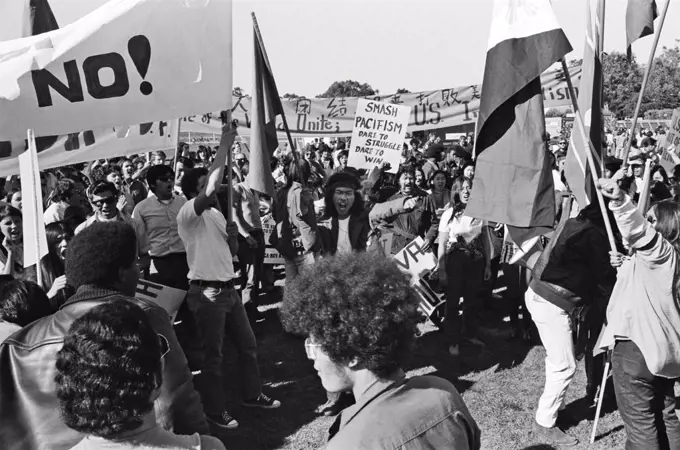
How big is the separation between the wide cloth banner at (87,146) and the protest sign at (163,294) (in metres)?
0.94

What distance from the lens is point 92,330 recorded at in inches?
67.4

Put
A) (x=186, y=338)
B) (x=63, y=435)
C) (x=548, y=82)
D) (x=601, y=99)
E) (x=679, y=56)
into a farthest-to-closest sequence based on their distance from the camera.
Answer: (x=679, y=56) → (x=548, y=82) → (x=186, y=338) → (x=601, y=99) → (x=63, y=435)

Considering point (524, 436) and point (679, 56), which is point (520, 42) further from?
point (679, 56)

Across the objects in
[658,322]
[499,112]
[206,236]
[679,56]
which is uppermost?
[679,56]

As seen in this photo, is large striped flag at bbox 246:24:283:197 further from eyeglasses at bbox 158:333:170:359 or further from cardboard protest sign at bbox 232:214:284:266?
cardboard protest sign at bbox 232:214:284:266

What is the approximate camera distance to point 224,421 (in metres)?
4.89

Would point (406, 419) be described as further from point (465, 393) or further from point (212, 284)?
point (465, 393)

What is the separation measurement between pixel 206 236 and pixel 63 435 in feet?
8.68

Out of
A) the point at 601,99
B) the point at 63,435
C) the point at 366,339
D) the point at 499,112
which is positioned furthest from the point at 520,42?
the point at 63,435

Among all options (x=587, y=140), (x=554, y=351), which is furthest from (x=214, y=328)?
(x=587, y=140)

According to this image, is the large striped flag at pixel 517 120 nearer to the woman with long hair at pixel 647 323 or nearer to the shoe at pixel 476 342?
the woman with long hair at pixel 647 323

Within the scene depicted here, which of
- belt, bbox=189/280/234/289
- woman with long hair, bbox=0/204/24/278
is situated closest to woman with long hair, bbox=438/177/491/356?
belt, bbox=189/280/234/289

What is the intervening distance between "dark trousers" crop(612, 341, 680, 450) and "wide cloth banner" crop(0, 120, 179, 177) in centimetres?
327

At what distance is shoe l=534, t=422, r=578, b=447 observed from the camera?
15.0ft
